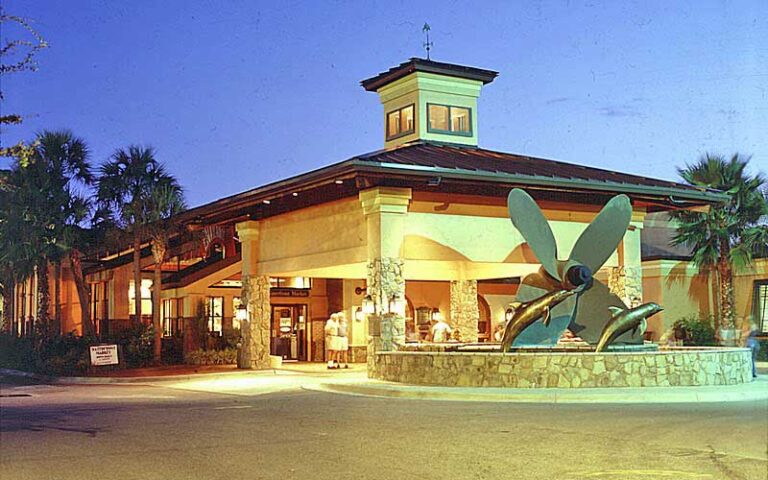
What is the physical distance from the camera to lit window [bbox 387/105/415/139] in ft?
104

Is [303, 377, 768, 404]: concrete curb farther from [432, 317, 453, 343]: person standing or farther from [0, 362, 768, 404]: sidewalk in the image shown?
[432, 317, 453, 343]: person standing

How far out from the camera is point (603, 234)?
2280 cm

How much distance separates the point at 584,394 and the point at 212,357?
61.4 feet

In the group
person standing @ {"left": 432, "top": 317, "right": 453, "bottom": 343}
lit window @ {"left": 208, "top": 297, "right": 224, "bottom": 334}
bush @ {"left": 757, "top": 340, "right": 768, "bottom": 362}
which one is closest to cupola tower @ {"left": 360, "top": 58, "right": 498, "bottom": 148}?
person standing @ {"left": 432, "top": 317, "right": 453, "bottom": 343}

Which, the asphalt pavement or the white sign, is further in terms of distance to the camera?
the white sign

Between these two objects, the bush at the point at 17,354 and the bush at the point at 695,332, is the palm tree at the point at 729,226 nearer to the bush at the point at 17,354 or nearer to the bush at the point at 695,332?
the bush at the point at 695,332

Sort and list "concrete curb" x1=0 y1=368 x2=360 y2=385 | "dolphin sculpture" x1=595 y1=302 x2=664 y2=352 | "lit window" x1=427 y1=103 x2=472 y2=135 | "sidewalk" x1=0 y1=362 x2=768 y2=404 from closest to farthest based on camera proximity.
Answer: "sidewalk" x1=0 y1=362 x2=768 y2=404
"dolphin sculpture" x1=595 y1=302 x2=664 y2=352
"concrete curb" x1=0 y1=368 x2=360 y2=385
"lit window" x1=427 y1=103 x2=472 y2=135

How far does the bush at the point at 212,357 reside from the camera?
111 ft

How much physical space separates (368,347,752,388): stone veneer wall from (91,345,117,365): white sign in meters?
12.9

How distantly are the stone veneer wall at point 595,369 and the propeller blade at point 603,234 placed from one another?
3285 millimetres

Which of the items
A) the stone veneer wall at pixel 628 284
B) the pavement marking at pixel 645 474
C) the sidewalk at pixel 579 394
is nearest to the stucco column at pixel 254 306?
the sidewalk at pixel 579 394

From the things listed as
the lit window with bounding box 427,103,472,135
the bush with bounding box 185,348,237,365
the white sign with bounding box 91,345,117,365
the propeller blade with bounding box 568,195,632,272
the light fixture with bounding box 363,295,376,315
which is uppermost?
the lit window with bounding box 427,103,472,135

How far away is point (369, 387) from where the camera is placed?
21.0 metres

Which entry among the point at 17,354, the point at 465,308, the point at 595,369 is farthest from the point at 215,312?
the point at 595,369
